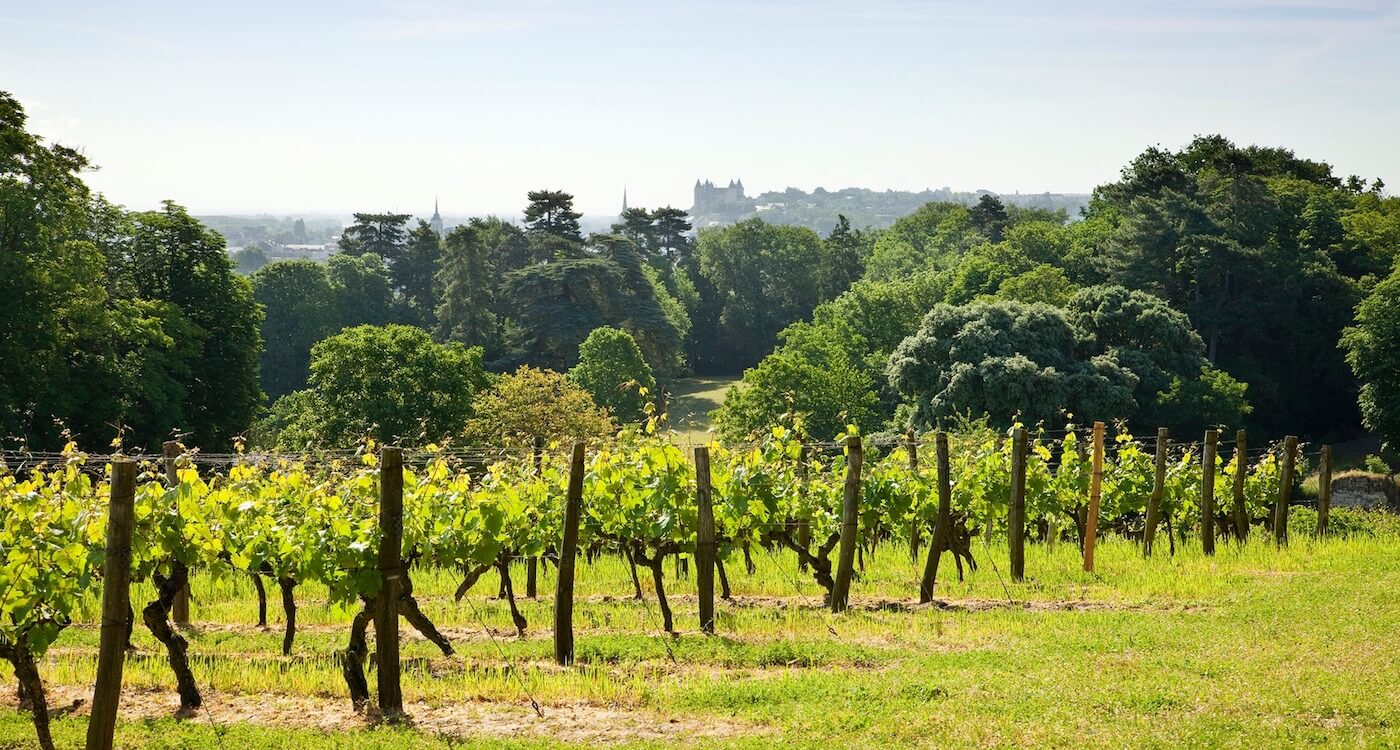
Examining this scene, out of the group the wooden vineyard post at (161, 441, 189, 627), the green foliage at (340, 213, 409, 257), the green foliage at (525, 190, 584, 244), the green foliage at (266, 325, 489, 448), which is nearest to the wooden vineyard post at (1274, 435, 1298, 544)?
the wooden vineyard post at (161, 441, 189, 627)

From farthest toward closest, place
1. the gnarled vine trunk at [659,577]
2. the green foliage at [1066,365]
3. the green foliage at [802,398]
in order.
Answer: the green foliage at [802,398] → the green foliage at [1066,365] → the gnarled vine trunk at [659,577]

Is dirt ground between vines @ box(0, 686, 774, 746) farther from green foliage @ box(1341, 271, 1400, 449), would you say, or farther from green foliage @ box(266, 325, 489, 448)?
green foliage @ box(1341, 271, 1400, 449)

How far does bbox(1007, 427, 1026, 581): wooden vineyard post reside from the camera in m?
15.8

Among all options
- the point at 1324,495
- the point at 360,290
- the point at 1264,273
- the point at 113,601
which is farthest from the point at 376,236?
the point at 113,601

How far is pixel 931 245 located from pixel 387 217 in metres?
42.7


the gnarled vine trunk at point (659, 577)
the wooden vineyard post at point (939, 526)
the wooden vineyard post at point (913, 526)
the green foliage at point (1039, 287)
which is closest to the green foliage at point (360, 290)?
the green foliage at point (1039, 287)

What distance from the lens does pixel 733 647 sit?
38.5 ft

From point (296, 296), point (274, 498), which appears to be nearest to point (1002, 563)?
point (274, 498)

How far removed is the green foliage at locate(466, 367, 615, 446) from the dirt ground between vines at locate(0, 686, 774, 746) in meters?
35.4

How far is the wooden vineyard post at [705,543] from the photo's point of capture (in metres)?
12.7

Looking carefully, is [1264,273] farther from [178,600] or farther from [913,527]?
[178,600]

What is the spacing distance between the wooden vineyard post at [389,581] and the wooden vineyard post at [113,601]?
1861 mm

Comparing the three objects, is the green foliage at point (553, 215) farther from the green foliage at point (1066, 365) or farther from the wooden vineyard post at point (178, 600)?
the wooden vineyard post at point (178, 600)

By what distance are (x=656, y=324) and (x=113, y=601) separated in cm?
6435
